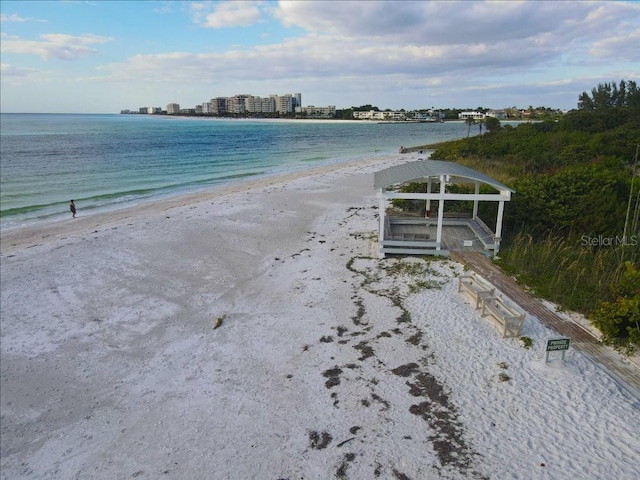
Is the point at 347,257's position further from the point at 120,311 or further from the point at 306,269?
the point at 120,311

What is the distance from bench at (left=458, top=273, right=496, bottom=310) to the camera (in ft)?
31.9

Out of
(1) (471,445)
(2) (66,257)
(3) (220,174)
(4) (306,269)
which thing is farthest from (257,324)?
(3) (220,174)

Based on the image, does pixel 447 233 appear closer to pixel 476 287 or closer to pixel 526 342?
pixel 476 287

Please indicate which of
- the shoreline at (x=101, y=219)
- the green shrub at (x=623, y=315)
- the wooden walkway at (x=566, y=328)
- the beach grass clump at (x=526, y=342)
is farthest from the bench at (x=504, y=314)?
the shoreline at (x=101, y=219)

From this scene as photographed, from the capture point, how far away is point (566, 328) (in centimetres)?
895

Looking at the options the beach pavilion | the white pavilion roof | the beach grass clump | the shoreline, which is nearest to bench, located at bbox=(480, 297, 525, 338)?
the beach grass clump

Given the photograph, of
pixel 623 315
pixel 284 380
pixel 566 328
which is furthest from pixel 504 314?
pixel 284 380

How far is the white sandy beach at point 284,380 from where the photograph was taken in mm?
6059

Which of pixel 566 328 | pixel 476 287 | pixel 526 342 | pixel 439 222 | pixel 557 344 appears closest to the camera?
pixel 557 344

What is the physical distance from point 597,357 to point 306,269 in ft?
25.1

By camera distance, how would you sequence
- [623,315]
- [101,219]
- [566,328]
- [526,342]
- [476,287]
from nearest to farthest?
[623,315], [526,342], [566,328], [476,287], [101,219]

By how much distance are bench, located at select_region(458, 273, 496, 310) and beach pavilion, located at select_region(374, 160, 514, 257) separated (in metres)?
2.29

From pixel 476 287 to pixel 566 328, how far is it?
81.5 inches

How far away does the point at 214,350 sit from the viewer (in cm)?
900
